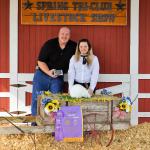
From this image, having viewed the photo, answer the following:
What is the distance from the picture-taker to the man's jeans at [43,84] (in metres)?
7.46

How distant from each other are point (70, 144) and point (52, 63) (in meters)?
1.63

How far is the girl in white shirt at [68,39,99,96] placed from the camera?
7176 mm

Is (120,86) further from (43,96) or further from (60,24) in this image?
(43,96)

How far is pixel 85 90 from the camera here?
21.8 feet

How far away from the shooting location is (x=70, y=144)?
634 cm

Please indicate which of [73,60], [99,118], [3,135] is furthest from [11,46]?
[99,118]

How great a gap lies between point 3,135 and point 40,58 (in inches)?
55.3

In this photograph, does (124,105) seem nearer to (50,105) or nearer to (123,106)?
(123,106)

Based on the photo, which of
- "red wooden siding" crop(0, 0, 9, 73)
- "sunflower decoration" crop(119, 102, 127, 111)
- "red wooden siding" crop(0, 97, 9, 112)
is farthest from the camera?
"red wooden siding" crop(0, 97, 9, 112)

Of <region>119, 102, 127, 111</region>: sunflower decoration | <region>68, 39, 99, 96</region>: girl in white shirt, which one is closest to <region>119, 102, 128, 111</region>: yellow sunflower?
<region>119, 102, 127, 111</region>: sunflower decoration

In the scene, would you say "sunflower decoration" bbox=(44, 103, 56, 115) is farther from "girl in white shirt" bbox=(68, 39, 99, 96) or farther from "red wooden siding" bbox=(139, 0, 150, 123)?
"red wooden siding" bbox=(139, 0, 150, 123)

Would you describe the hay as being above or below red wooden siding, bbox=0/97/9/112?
below

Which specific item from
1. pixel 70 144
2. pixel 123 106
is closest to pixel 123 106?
pixel 123 106

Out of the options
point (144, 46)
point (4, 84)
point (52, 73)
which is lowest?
point (4, 84)
